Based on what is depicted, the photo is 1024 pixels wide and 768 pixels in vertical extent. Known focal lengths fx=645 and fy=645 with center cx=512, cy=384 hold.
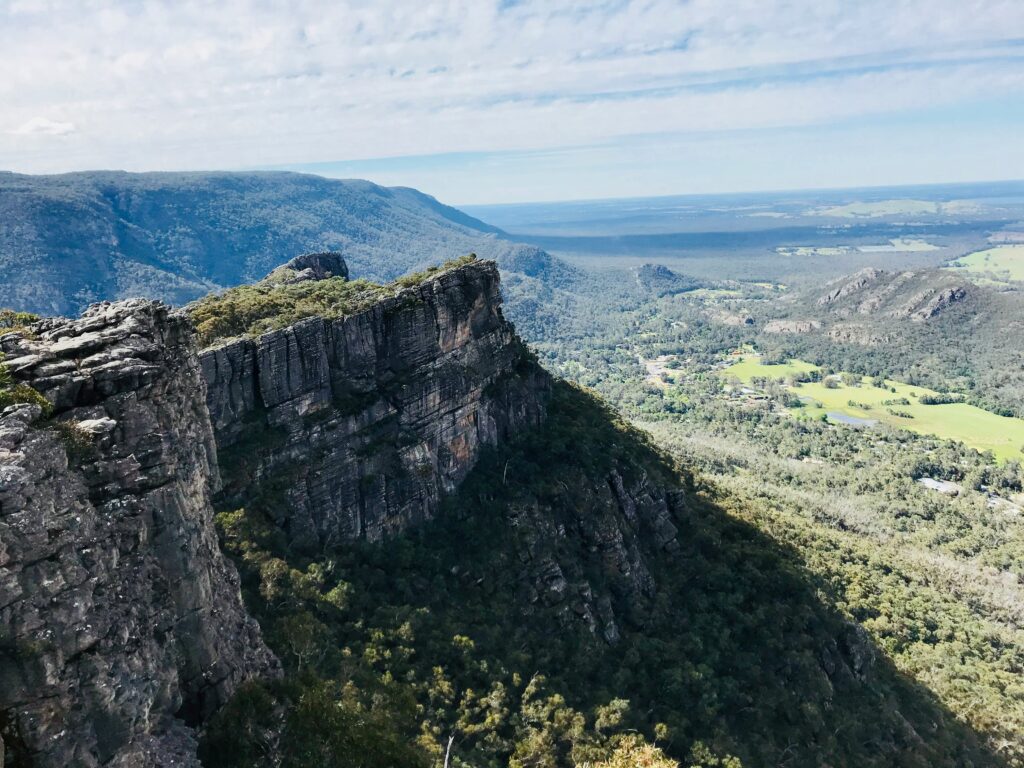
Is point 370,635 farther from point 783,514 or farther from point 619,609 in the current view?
point 783,514

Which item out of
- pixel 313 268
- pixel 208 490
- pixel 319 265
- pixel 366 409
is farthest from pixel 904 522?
pixel 208 490

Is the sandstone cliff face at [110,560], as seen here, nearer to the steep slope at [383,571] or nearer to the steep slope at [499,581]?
the steep slope at [383,571]

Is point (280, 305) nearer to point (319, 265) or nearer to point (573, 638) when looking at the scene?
point (319, 265)

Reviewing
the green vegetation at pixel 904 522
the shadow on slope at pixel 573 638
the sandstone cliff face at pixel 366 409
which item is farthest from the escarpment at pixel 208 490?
the green vegetation at pixel 904 522

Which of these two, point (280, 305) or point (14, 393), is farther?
point (280, 305)

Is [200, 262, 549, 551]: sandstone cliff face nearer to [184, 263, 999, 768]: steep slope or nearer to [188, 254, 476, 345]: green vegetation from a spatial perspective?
[184, 263, 999, 768]: steep slope

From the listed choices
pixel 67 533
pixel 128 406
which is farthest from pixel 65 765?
pixel 128 406

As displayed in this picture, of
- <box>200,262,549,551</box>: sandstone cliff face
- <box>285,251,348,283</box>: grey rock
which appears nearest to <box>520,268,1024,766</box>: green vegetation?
<box>200,262,549,551</box>: sandstone cliff face
